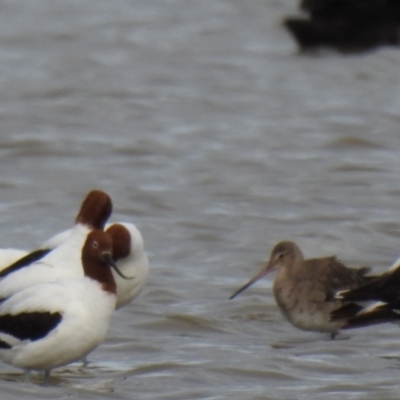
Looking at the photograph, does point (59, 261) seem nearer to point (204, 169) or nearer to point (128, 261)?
point (128, 261)

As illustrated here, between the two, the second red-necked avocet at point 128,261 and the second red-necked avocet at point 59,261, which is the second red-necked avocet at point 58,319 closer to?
the second red-necked avocet at point 59,261

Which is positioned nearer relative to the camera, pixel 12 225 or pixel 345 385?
pixel 345 385

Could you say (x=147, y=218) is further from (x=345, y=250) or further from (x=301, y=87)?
(x=301, y=87)

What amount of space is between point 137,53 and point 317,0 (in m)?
2.70

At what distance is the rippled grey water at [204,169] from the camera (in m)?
8.67

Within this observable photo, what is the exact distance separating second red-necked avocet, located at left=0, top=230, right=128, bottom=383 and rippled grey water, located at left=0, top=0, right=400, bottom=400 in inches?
7.9

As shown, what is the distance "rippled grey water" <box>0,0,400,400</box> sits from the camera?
341 inches

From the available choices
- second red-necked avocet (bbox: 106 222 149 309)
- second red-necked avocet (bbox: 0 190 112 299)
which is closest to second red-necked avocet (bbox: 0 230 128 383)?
second red-necked avocet (bbox: 0 190 112 299)

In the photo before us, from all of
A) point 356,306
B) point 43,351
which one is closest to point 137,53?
point 356,306

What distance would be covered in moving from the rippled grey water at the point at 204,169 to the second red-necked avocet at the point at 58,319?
20 cm

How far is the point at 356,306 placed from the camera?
30.1 ft

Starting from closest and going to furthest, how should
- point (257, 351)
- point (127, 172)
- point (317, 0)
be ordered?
point (257, 351) → point (127, 172) → point (317, 0)

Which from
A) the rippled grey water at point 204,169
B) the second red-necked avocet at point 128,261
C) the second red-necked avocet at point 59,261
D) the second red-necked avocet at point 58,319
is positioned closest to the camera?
the second red-necked avocet at point 58,319

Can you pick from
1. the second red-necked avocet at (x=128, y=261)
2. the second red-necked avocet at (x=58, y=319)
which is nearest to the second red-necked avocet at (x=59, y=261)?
the second red-necked avocet at (x=128, y=261)
